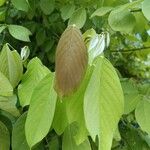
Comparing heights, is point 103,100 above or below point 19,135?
above

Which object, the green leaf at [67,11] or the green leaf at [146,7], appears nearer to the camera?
the green leaf at [146,7]

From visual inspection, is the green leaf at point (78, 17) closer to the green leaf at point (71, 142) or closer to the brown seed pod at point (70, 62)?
the green leaf at point (71, 142)

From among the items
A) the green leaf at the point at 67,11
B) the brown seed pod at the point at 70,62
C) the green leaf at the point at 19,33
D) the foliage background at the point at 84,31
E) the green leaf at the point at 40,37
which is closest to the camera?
the brown seed pod at the point at 70,62

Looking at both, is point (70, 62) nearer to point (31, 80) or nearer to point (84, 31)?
point (31, 80)

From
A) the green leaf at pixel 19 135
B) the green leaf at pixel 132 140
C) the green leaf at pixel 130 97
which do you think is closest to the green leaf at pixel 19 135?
the green leaf at pixel 19 135

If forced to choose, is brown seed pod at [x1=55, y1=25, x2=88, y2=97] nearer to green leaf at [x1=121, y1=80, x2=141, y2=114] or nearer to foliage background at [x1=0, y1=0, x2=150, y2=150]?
foliage background at [x1=0, y1=0, x2=150, y2=150]

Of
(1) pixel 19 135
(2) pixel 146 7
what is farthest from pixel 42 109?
(2) pixel 146 7

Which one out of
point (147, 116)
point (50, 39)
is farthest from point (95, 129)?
point (50, 39)

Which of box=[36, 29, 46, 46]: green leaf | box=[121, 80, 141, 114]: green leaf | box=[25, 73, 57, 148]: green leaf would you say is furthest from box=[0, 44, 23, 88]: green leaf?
box=[36, 29, 46, 46]: green leaf
